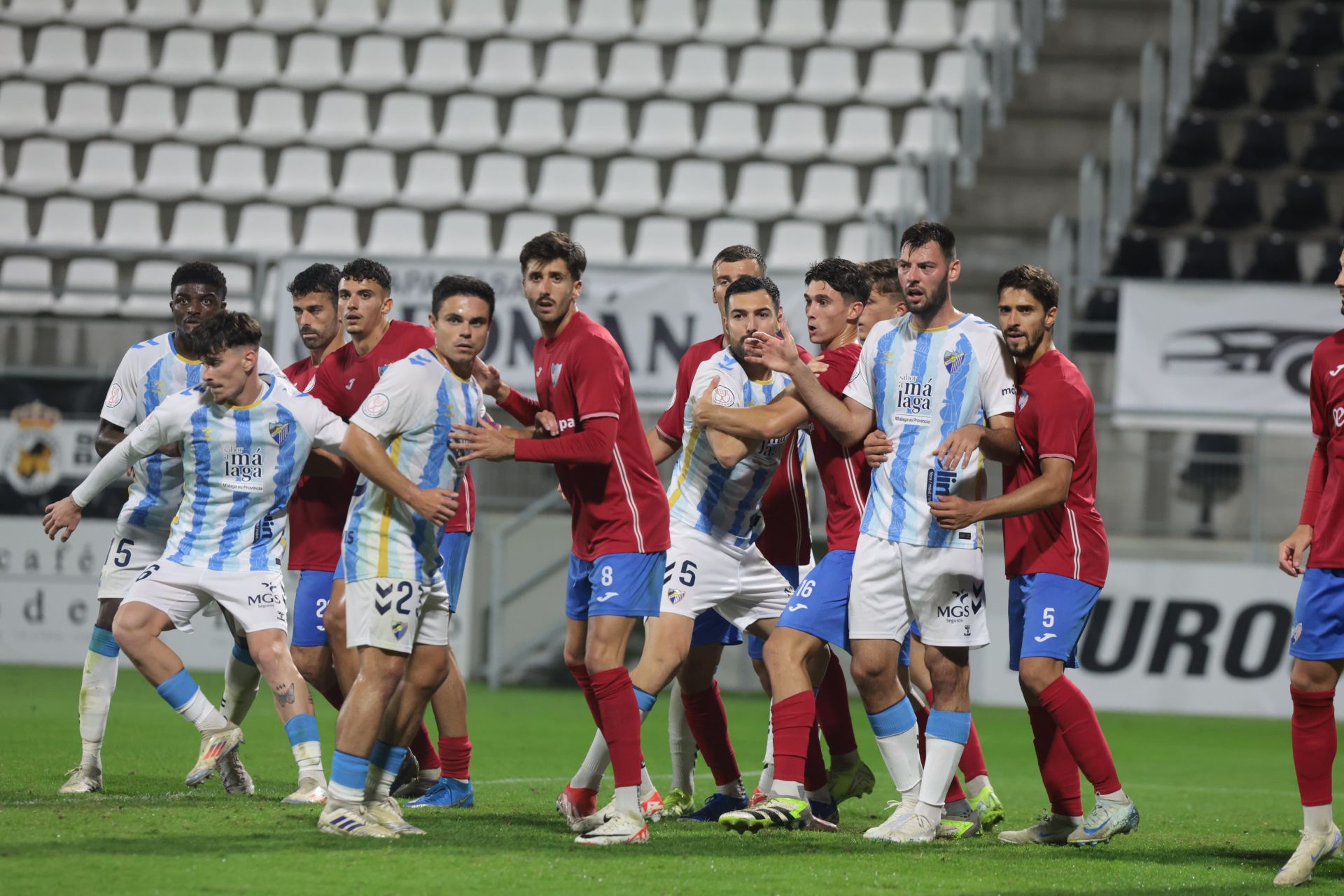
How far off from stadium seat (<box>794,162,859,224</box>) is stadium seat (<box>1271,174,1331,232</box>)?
14.1 feet

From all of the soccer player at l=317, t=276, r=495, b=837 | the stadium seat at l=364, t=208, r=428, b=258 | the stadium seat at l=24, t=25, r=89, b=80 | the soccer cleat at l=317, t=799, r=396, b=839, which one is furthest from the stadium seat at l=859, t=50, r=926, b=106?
the soccer cleat at l=317, t=799, r=396, b=839

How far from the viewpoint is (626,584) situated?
598 cm

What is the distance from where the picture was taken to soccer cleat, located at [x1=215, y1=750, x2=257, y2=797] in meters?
6.84

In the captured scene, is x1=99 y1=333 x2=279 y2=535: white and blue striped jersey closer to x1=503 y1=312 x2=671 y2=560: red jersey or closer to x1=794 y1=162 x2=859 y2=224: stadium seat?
x1=503 y1=312 x2=671 y2=560: red jersey

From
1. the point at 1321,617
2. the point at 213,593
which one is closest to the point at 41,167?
the point at 213,593

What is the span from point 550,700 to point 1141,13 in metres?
11.7

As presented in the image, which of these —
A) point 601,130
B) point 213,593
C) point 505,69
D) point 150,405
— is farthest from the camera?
Answer: point 505,69

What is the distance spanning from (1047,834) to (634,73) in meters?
13.8

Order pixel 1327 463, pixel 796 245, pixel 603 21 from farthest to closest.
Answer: pixel 603 21 < pixel 796 245 < pixel 1327 463

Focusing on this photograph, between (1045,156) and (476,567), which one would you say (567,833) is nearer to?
(476,567)

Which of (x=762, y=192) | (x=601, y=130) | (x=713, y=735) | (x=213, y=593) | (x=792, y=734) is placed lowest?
(x=713, y=735)

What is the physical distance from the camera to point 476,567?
44.1 feet

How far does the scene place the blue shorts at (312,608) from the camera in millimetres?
7113

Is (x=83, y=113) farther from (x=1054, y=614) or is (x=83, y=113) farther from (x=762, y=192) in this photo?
(x=1054, y=614)
